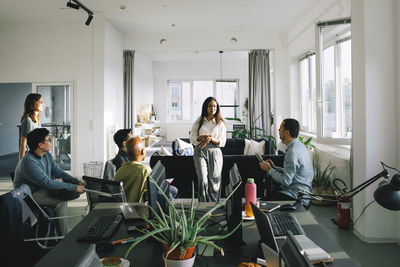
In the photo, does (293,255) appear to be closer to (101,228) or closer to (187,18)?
(101,228)

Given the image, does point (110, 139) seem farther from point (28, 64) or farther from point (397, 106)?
point (397, 106)

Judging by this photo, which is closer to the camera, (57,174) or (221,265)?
(221,265)

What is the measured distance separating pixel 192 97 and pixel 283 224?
1194cm

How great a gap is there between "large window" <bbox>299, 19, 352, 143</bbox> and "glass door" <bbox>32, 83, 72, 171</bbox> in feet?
15.6

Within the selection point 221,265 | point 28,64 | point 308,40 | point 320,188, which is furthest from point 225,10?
point 221,265

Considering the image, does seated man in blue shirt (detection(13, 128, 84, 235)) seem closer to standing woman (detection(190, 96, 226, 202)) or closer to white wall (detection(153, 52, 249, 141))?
standing woman (detection(190, 96, 226, 202))

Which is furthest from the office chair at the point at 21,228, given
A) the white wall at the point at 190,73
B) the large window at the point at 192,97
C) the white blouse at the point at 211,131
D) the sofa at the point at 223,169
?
the large window at the point at 192,97

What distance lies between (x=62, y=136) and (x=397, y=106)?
19.5 ft

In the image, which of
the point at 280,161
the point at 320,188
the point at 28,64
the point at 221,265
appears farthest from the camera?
the point at 28,64

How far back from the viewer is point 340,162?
4.65m

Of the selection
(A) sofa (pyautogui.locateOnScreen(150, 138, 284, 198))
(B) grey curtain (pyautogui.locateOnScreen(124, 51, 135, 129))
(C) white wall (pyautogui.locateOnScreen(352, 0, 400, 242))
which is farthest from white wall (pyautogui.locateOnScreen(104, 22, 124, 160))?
(C) white wall (pyautogui.locateOnScreen(352, 0, 400, 242))

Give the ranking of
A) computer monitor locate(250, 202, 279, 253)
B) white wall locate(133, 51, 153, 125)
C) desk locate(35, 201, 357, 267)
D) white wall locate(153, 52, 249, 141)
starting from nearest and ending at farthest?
computer monitor locate(250, 202, 279, 253), desk locate(35, 201, 357, 267), white wall locate(133, 51, 153, 125), white wall locate(153, 52, 249, 141)

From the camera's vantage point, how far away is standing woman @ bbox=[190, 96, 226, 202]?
456cm

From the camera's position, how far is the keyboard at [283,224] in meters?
1.73
